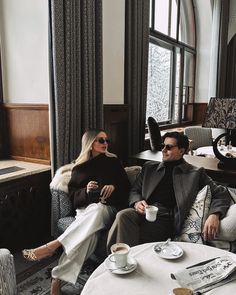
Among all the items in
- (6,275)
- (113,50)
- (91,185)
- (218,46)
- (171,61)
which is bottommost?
(6,275)

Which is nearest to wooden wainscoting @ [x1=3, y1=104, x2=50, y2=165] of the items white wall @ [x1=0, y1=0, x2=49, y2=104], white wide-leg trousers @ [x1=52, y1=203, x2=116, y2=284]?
white wall @ [x1=0, y1=0, x2=49, y2=104]

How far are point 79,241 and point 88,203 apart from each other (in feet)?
1.09

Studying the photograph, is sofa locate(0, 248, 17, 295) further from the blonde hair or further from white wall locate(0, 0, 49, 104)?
white wall locate(0, 0, 49, 104)

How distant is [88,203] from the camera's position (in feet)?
6.95

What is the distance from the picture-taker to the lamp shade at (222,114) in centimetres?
264

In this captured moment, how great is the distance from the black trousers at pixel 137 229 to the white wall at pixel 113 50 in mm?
1585

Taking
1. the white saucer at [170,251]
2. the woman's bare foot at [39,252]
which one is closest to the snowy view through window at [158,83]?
the woman's bare foot at [39,252]

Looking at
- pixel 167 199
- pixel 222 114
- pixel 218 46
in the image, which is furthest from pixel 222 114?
pixel 218 46

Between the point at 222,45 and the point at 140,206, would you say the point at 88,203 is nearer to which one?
the point at 140,206

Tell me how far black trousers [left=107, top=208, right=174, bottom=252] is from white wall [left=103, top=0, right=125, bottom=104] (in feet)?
5.20

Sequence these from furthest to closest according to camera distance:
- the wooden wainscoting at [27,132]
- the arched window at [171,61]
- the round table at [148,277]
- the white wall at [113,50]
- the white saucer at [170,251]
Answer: the arched window at [171,61] < the white wall at [113,50] < the wooden wainscoting at [27,132] < the white saucer at [170,251] < the round table at [148,277]

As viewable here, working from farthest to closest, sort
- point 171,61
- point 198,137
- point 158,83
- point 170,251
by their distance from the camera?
point 171,61
point 158,83
point 198,137
point 170,251

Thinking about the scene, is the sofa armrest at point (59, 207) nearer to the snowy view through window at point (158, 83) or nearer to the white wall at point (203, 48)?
the snowy view through window at point (158, 83)

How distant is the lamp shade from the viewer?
2645mm
